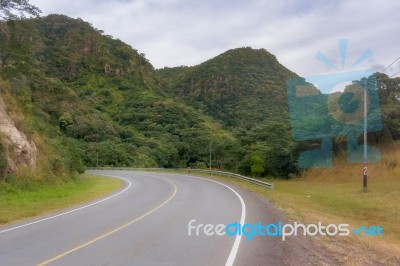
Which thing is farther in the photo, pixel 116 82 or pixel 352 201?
pixel 116 82

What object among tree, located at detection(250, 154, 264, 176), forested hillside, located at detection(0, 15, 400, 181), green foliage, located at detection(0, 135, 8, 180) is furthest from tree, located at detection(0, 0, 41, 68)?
tree, located at detection(250, 154, 264, 176)

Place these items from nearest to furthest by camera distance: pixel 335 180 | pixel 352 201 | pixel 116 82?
pixel 352 201
pixel 335 180
pixel 116 82

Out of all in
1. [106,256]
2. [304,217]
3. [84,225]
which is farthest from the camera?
[304,217]

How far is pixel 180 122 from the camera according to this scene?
316ft

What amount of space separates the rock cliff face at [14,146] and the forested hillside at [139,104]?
129 centimetres

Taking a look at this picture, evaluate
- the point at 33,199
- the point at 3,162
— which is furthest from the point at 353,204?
the point at 3,162

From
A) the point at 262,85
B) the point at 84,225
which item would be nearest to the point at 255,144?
the point at 84,225

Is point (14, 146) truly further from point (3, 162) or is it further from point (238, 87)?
point (238, 87)

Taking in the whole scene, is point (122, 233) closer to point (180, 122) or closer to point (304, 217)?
point (304, 217)

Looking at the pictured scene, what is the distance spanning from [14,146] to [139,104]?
80470mm

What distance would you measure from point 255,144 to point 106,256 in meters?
45.3

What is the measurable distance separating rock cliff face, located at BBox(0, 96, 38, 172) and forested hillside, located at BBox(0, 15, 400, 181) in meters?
1.29

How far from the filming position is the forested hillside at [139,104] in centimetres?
3794

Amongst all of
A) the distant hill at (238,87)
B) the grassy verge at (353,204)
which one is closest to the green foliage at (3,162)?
the grassy verge at (353,204)
